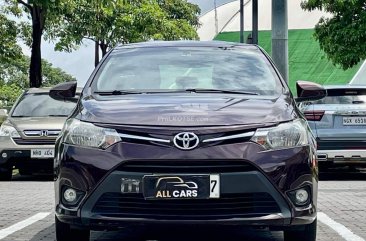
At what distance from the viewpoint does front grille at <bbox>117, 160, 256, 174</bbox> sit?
194 inches

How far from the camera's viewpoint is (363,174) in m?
14.6

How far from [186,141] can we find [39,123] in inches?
320

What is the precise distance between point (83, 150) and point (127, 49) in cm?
188

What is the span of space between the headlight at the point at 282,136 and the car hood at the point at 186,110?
0.07m

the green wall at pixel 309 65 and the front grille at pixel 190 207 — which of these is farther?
the green wall at pixel 309 65

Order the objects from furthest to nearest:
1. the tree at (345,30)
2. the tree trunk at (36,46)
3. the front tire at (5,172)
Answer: the tree at (345,30), the tree trunk at (36,46), the front tire at (5,172)

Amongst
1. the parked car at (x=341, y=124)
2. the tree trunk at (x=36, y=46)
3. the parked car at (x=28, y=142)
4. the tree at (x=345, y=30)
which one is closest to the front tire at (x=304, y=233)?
the parked car at (x=341, y=124)

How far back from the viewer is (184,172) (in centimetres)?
493

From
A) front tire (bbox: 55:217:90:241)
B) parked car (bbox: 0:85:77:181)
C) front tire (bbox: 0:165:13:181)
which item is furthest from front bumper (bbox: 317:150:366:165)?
front tire (bbox: 55:217:90:241)

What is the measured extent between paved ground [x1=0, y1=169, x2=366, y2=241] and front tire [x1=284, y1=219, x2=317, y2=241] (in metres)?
0.78

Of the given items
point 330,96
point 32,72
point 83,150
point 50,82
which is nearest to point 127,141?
point 83,150

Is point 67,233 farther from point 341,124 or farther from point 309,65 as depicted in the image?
point 309,65

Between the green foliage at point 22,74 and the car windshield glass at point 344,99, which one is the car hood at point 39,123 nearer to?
the car windshield glass at point 344,99

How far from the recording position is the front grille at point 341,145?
12.2 meters
